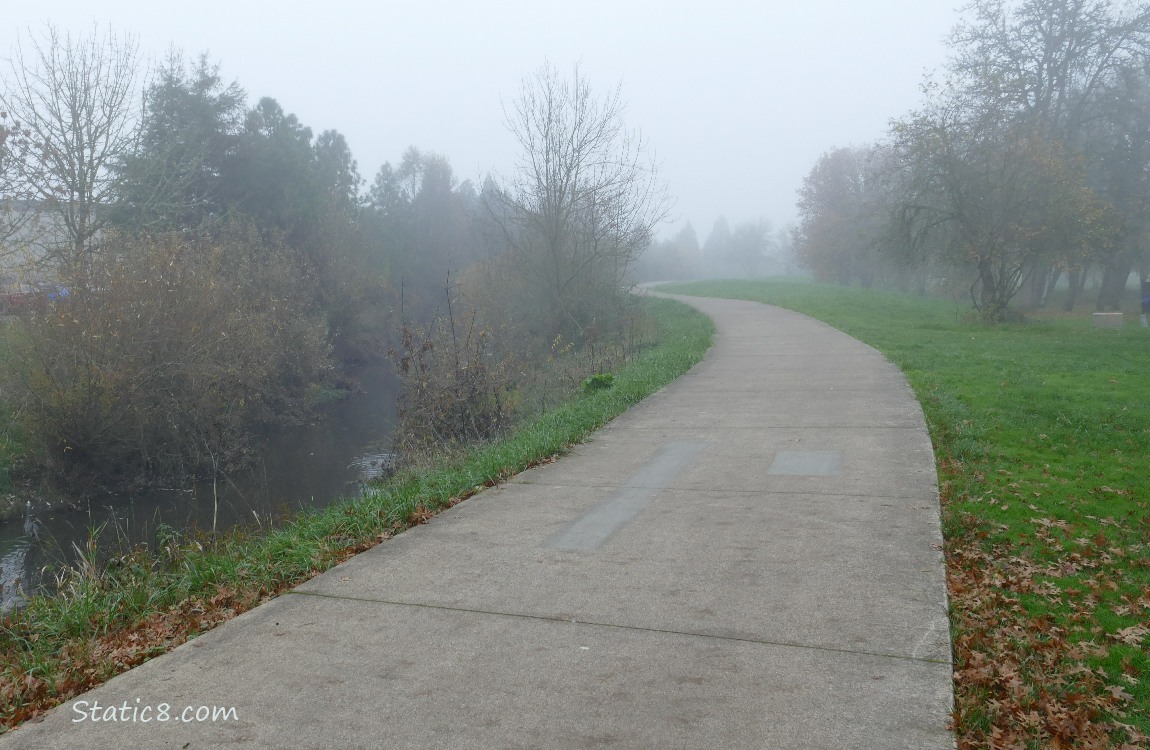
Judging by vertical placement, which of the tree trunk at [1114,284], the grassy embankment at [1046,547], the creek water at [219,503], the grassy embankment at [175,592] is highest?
the tree trunk at [1114,284]

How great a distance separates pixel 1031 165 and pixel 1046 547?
2198 centimetres

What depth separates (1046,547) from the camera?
5.90 m

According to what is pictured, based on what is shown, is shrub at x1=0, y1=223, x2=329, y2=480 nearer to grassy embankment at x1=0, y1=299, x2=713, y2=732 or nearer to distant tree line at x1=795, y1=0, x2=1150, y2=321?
grassy embankment at x1=0, y1=299, x2=713, y2=732

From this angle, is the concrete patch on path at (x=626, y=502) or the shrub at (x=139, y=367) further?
the shrub at (x=139, y=367)

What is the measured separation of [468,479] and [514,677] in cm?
416

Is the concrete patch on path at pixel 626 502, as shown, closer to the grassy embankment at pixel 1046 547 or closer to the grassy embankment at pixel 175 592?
the grassy embankment at pixel 175 592

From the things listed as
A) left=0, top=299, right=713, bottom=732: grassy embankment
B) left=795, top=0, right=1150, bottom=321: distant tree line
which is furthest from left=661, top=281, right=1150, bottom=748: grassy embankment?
left=795, top=0, right=1150, bottom=321: distant tree line

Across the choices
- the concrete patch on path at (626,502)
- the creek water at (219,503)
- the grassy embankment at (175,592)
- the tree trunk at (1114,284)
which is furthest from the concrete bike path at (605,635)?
the tree trunk at (1114,284)

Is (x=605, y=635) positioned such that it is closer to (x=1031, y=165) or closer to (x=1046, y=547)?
(x=1046, y=547)

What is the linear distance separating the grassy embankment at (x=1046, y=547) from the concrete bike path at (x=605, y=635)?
0.26 meters

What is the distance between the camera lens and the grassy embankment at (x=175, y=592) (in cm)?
430

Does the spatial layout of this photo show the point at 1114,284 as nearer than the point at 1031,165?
No

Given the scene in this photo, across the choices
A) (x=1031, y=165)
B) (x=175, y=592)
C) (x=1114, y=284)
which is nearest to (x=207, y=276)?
(x=175, y=592)

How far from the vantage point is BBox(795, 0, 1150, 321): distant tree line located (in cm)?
2444
